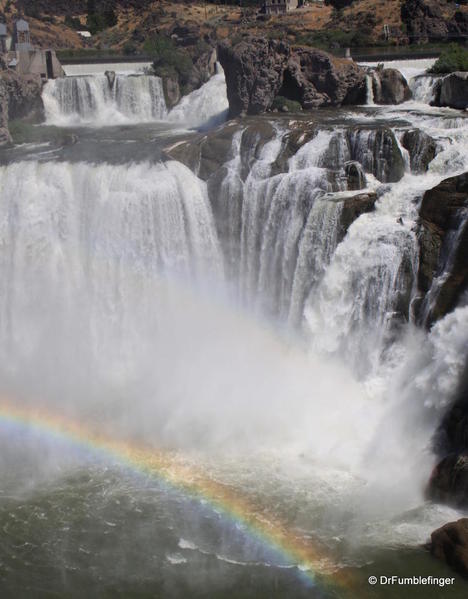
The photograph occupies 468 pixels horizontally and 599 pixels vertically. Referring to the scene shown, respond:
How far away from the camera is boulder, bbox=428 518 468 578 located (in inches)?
567

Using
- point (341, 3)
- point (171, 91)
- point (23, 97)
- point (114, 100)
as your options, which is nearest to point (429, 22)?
point (341, 3)

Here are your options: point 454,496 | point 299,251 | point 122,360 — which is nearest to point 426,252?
point 299,251

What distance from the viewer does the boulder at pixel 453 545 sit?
47.3 feet

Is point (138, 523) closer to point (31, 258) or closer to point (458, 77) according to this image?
point (31, 258)

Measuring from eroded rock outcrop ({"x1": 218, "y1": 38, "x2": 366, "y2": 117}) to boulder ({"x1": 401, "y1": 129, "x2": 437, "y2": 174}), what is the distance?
10.4m

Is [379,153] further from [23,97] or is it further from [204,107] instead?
[23,97]

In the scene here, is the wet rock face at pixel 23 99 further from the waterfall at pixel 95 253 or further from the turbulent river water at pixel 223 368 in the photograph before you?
the waterfall at pixel 95 253

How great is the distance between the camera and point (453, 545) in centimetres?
1460

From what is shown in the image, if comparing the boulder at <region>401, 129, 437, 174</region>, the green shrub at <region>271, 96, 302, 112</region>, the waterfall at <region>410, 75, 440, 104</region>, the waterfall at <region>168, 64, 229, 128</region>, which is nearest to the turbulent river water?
the boulder at <region>401, 129, 437, 174</region>

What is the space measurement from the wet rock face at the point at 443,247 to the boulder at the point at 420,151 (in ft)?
8.01

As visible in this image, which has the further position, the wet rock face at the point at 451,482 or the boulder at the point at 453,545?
the wet rock face at the point at 451,482

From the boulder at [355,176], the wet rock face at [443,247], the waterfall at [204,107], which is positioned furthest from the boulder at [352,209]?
the waterfall at [204,107]

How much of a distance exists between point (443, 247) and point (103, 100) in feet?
81.5

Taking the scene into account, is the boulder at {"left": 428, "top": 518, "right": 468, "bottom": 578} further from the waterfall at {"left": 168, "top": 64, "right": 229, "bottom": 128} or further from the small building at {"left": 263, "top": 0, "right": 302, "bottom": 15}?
the small building at {"left": 263, "top": 0, "right": 302, "bottom": 15}
